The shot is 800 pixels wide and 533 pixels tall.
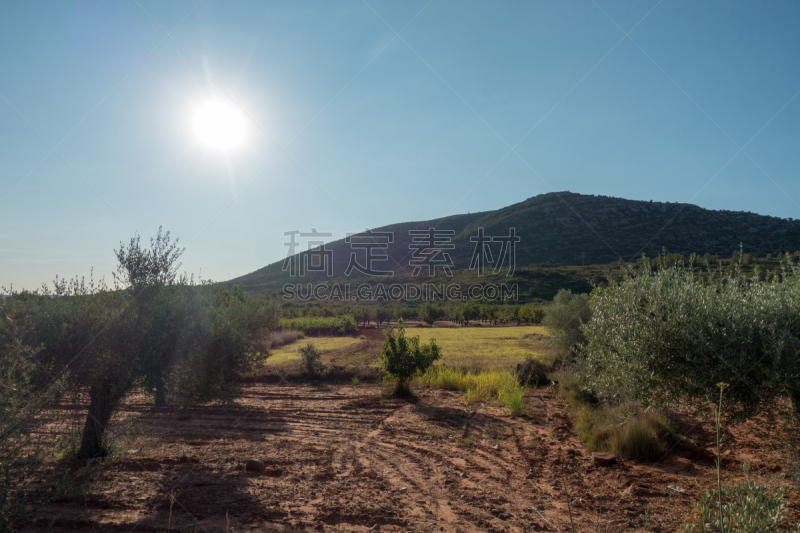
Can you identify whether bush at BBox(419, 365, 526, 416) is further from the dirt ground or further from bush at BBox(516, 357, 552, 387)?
bush at BBox(516, 357, 552, 387)

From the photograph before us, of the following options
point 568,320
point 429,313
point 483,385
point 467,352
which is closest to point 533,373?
point 483,385

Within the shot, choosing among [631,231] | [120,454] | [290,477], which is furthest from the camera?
[631,231]

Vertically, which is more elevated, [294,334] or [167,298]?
[167,298]

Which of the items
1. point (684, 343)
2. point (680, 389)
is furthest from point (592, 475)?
point (684, 343)

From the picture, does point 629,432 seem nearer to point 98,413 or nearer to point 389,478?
point 389,478

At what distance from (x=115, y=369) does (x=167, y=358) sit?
0.77 metres

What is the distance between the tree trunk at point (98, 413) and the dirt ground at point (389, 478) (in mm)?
464

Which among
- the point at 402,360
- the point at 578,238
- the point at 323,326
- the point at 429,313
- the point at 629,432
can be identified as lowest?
the point at 323,326

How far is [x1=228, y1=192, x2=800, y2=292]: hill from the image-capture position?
7012cm

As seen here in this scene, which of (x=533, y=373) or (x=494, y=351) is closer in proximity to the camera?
(x=533, y=373)

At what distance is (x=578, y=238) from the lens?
83.9 meters

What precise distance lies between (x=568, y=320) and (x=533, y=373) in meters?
3.92

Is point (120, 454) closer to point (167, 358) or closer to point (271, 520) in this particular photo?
point (167, 358)

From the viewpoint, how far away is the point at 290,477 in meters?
7.08
